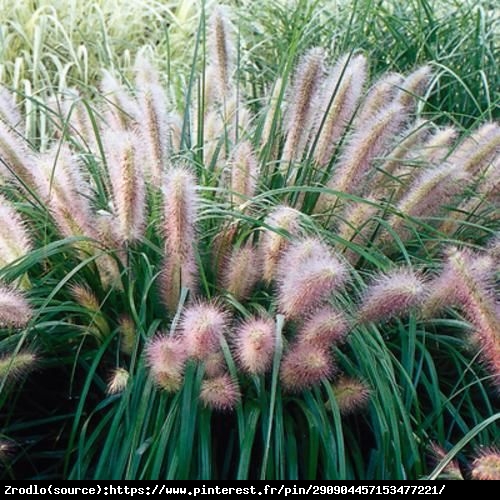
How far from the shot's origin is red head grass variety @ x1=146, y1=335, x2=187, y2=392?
2.00 meters

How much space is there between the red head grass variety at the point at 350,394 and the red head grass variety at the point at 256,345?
0.22 meters

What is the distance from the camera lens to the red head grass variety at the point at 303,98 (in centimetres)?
248

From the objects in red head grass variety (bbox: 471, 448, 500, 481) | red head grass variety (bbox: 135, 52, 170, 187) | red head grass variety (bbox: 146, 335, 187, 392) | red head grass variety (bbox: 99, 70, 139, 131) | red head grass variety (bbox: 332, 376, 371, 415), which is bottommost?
red head grass variety (bbox: 332, 376, 371, 415)

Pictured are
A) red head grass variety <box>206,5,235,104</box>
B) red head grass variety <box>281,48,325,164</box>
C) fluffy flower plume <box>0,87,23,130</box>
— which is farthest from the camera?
red head grass variety <box>206,5,235,104</box>

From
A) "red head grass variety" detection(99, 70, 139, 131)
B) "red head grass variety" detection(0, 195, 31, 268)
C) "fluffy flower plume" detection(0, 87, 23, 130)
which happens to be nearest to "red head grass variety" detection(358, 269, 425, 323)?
"red head grass variety" detection(0, 195, 31, 268)

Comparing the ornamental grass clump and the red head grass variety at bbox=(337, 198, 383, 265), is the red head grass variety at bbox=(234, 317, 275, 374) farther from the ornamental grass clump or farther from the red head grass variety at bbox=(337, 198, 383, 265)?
the red head grass variety at bbox=(337, 198, 383, 265)

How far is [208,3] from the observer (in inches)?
213

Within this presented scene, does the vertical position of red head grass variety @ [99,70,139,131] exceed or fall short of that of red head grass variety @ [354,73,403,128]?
it falls short

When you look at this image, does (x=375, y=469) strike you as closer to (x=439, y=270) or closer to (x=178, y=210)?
(x=439, y=270)

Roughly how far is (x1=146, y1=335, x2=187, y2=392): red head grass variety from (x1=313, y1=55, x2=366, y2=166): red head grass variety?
83cm

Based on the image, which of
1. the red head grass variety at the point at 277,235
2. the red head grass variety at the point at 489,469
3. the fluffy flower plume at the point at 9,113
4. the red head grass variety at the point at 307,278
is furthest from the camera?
the fluffy flower plume at the point at 9,113

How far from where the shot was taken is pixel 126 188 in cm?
212
